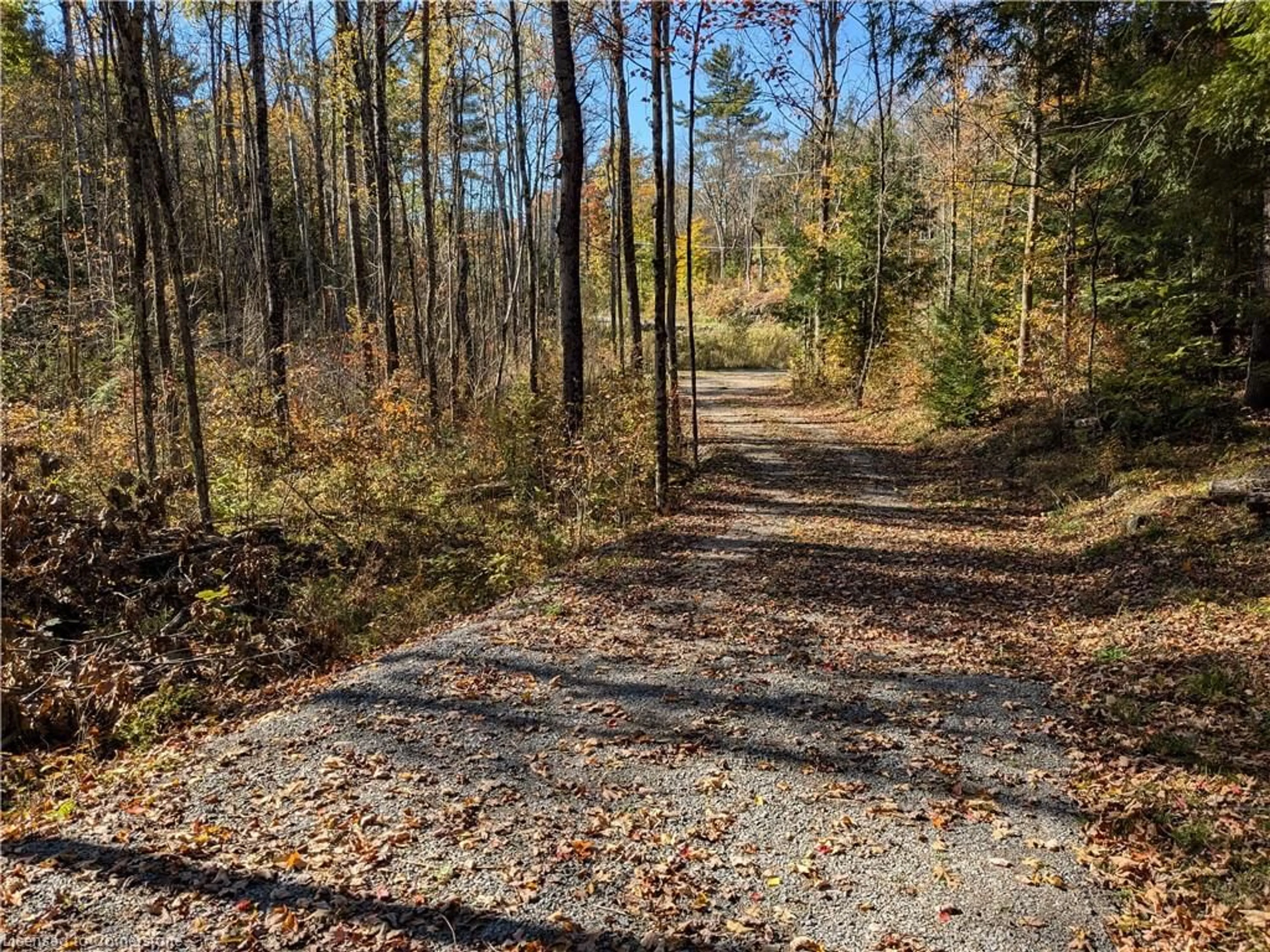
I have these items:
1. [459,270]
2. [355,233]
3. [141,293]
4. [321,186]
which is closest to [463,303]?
[459,270]

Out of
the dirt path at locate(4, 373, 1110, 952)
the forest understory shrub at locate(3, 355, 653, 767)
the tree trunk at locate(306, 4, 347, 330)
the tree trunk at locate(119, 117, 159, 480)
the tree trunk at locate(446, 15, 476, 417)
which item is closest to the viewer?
the dirt path at locate(4, 373, 1110, 952)

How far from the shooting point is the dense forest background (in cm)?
776

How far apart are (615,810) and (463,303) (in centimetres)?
1653

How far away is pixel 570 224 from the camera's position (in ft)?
36.2

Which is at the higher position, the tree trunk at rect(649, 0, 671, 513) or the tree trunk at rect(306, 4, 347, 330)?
the tree trunk at rect(306, 4, 347, 330)

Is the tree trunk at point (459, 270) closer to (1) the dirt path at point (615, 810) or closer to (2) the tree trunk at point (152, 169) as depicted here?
(2) the tree trunk at point (152, 169)

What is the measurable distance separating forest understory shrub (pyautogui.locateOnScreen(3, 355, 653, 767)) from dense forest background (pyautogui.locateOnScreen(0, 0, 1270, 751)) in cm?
5

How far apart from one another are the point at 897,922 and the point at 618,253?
88.5 ft

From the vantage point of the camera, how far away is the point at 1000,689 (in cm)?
554

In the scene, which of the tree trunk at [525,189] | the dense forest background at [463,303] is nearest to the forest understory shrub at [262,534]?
the dense forest background at [463,303]

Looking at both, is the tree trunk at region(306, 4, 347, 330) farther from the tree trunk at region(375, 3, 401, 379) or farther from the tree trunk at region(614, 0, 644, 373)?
the tree trunk at region(614, 0, 644, 373)

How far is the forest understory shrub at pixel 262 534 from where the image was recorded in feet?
19.7

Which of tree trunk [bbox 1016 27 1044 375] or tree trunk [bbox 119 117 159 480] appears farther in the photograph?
tree trunk [bbox 1016 27 1044 375]

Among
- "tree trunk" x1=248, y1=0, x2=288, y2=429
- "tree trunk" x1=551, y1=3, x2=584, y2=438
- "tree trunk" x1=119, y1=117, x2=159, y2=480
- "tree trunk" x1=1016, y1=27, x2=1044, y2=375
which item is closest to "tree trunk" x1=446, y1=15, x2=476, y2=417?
"tree trunk" x1=248, y1=0, x2=288, y2=429
